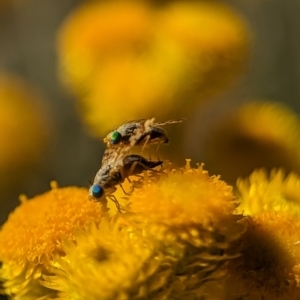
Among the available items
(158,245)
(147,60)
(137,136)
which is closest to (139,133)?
(137,136)

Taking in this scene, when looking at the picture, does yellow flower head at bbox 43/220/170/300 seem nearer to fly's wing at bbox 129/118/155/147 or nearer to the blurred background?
fly's wing at bbox 129/118/155/147

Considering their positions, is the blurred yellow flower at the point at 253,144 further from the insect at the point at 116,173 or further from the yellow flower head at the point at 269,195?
the insect at the point at 116,173

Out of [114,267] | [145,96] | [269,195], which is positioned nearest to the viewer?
[114,267]

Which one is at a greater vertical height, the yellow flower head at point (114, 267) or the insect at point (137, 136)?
the insect at point (137, 136)

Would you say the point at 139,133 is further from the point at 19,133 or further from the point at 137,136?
the point at 19,133

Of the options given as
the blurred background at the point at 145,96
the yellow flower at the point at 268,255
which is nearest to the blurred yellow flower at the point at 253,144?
the blurred background at the point at 145,96

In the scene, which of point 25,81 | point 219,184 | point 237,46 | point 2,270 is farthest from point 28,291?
point 25,81
